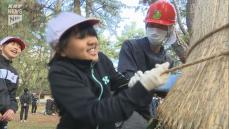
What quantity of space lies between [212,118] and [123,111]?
38 centimetres

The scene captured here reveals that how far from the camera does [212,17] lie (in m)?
2.63

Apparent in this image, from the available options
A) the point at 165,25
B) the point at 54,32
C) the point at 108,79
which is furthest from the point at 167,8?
the point at 54,32

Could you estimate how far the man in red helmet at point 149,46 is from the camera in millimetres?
3205

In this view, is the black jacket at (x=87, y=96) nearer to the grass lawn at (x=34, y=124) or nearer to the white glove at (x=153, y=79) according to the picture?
the white glove at (x=153, y=79)

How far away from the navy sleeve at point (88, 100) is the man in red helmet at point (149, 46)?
702 millimetres

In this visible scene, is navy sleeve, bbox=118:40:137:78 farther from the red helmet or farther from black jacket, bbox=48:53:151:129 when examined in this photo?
black jacket, bbox=48:53:151:129

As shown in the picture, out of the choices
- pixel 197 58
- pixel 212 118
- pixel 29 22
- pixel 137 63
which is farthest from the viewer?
pixel 29 22

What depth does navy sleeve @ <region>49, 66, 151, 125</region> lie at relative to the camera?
89.3 inches

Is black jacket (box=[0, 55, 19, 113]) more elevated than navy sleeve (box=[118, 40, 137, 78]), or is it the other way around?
navy sleeve (box=[118, 40, 137, 78])

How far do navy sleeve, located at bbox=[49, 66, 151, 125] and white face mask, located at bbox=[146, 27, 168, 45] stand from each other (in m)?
0.95

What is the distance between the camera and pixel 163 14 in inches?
128

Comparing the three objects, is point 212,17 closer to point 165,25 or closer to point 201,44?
point 201,44
